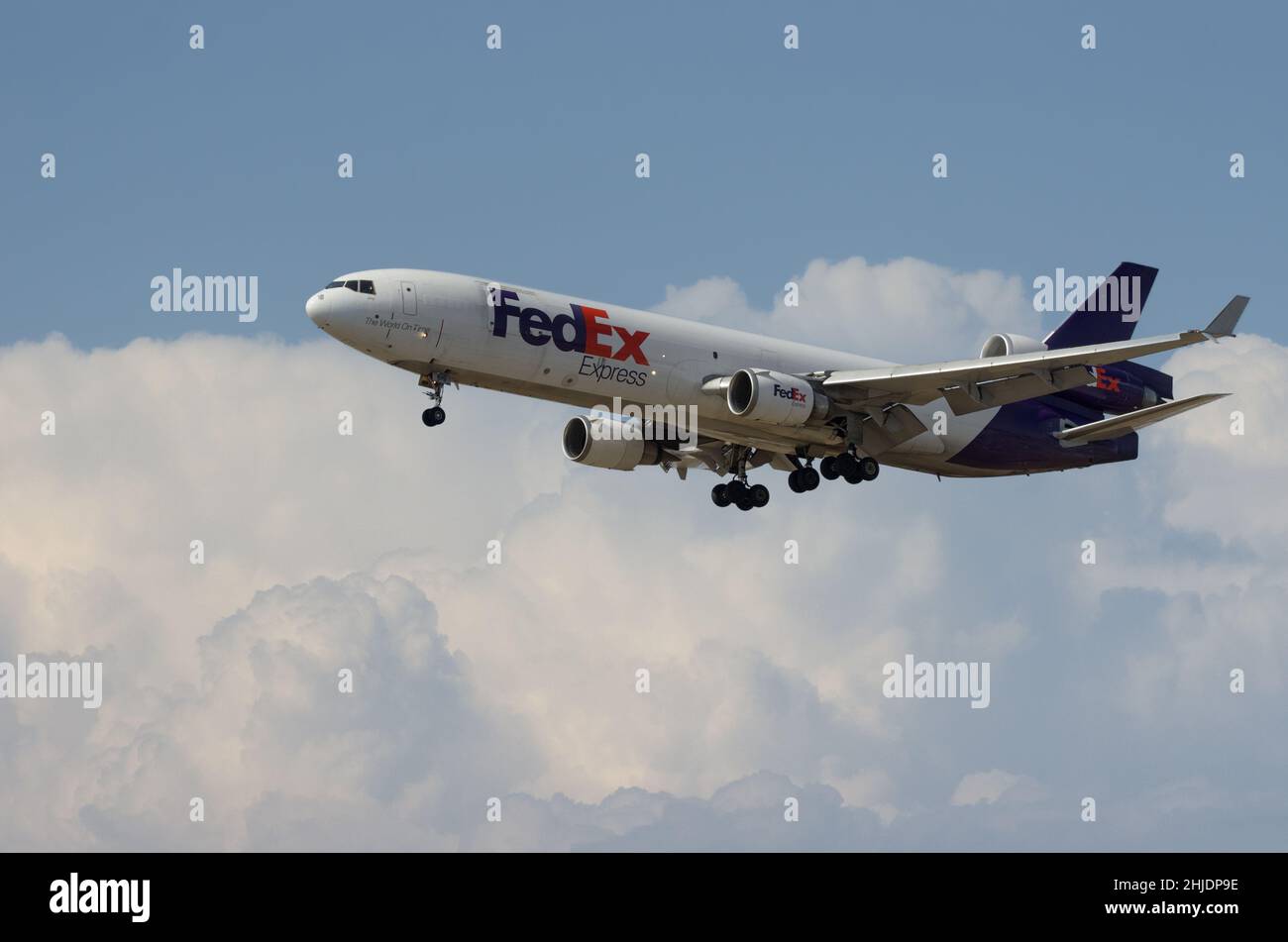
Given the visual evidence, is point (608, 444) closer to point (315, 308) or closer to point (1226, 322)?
point (315, 308)

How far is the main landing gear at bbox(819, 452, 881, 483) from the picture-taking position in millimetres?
57031

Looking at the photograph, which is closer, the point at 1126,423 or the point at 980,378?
the point at 980,378

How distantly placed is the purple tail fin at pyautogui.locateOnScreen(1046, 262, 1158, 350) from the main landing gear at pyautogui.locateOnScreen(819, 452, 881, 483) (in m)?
10.7

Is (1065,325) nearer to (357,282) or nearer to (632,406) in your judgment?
(632,406)

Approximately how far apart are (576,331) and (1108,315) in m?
21.9

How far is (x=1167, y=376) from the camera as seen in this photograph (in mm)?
61469

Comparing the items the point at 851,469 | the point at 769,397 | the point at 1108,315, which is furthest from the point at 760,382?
the point at 1108,315

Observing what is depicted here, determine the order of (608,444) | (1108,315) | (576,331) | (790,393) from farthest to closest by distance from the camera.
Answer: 1. (1108,315)
2. (608,444)
3. (790,393)
4. (576,331)

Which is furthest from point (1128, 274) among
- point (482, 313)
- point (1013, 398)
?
point (482, 313)

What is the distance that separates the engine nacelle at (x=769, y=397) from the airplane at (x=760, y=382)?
54 millimetres

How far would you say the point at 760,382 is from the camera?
175 ft

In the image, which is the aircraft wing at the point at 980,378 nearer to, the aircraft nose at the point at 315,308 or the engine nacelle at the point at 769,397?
the engine nacelle at the point at 769,397

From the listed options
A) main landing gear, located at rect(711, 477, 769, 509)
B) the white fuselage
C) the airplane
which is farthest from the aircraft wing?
main landing gear, located at rect(711, 477, 769, 509)
